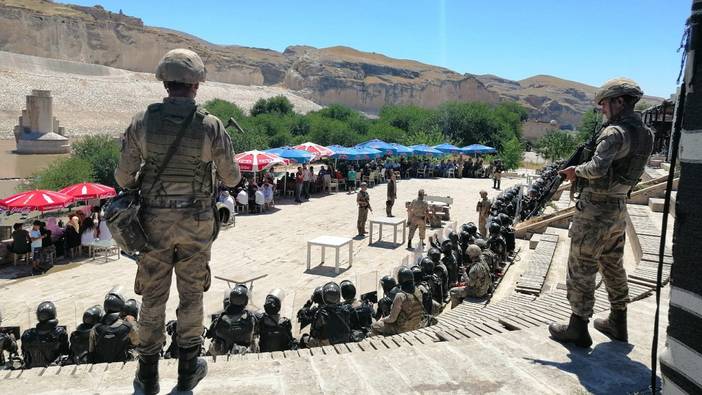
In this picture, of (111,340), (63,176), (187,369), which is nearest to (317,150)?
(63,176)

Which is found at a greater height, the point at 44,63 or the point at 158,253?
the point at 44,63

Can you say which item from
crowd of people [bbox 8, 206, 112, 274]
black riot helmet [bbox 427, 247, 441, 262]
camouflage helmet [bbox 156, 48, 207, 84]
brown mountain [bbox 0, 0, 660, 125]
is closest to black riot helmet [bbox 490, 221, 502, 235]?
black riot helmet [bbox 427, 247, 441, 262]

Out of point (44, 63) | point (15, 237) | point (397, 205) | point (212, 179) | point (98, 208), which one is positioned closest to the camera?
point (212, 179)

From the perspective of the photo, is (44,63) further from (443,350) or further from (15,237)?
(443,350)

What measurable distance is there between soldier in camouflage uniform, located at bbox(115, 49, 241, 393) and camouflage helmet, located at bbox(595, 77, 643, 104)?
9.30ft

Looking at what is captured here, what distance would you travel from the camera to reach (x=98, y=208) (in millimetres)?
15234

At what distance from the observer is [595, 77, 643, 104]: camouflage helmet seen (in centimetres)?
379

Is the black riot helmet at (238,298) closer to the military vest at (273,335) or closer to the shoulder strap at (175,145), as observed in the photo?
the military vest at (273,335)

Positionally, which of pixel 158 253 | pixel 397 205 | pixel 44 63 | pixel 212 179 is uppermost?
pixel 44 63

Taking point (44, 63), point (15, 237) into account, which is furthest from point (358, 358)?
point (44, 63)

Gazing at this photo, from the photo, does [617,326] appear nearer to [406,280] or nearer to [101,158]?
[406,280]

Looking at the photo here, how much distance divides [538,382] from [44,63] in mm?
95258

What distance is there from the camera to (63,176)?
70.4 ft

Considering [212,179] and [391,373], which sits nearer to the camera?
[212,179]
